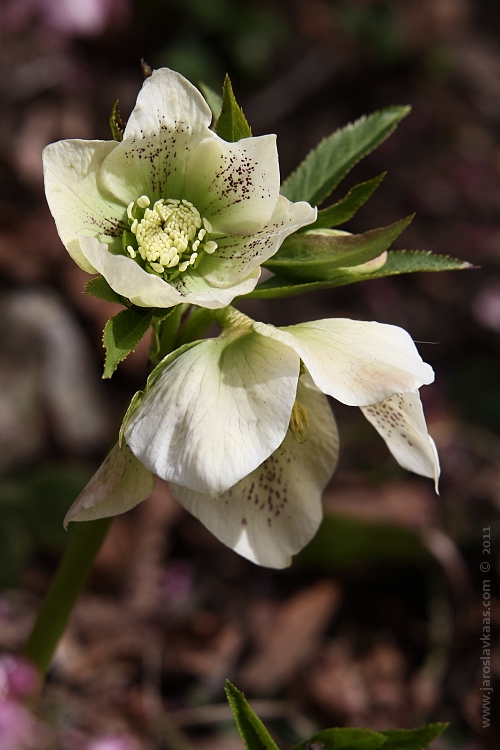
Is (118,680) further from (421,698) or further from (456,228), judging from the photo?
(456,228)

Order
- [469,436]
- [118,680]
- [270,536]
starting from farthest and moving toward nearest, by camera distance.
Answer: [469,436] < [118,680] < [270,536]

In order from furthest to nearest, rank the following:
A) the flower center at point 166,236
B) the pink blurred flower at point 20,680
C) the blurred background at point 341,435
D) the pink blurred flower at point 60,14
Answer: the pink blurred flower at point 60,14
the blurred background at point 341,435
the pink blurred flower at point 20,680
the flower center at point 166,236

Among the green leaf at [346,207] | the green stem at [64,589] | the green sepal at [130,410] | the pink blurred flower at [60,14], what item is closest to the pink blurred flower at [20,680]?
the green stem at [64,589]

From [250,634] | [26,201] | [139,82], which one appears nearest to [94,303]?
[26,201]

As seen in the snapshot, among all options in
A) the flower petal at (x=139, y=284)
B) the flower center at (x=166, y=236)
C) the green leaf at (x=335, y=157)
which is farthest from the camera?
the green leaf at (x=335, y=157)

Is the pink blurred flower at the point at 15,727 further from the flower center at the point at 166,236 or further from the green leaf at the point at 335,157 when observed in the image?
the green leaf at the point at 335,157

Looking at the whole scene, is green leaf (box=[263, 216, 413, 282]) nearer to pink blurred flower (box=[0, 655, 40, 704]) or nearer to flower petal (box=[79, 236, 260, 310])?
flower petal (box=[79, 236, 260, 310])
